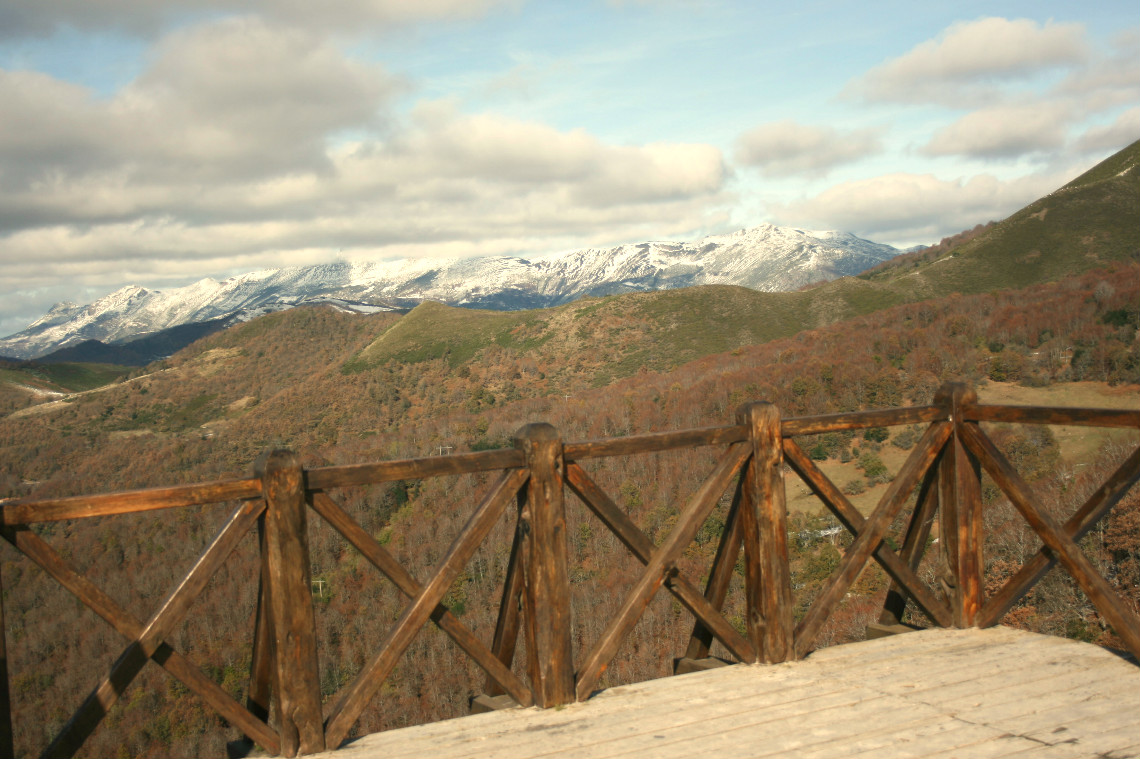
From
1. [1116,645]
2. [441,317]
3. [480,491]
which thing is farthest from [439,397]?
[1116,645]

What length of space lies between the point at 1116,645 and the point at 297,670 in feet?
32.8

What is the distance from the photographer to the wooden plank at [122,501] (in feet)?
10.9

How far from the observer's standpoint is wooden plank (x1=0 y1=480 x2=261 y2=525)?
10.9 ft

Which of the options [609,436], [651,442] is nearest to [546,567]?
[651,442]

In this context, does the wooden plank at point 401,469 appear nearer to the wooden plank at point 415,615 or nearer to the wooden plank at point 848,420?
the wooden plank at point 415,615

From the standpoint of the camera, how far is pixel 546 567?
4121mm

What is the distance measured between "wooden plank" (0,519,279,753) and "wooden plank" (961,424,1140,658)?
4.28 metres

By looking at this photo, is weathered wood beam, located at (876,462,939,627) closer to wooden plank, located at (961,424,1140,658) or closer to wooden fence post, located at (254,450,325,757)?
wooden plank, located at (961,424,1140,658)

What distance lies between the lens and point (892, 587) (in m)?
5.49

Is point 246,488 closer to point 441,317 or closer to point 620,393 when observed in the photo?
point 620,393

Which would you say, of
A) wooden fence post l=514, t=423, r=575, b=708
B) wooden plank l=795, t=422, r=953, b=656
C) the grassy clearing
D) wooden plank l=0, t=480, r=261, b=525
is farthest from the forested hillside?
wooden plank l=0, t=480, r=261, b=525

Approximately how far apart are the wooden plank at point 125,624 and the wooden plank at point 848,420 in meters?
3.01

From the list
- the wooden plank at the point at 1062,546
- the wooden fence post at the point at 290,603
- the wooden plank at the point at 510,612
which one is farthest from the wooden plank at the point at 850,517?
the wooden fence post at the point at 290,603

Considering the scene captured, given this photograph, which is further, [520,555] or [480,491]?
[480,491]
